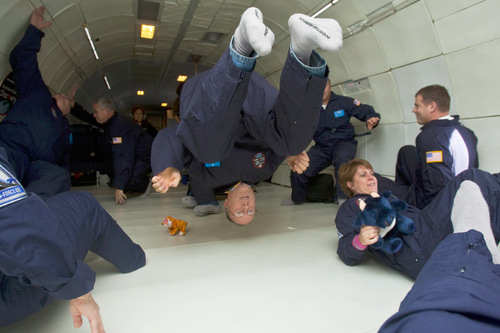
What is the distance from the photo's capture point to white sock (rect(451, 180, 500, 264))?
1.45m

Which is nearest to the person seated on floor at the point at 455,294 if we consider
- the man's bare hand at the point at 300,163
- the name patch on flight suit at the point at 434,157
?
the man's bare hand at the point at 300,163

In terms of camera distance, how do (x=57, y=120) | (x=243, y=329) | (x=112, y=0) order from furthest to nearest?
(x=112, y=0)
(x=57, y=120)
(x=243, y=329)

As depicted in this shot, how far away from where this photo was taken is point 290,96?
164 centimetres

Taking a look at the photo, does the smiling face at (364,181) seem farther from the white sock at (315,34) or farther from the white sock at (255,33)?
the white sock at (255,33)

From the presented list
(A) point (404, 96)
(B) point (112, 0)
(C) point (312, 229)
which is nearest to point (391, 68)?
(A) point (404, 96)

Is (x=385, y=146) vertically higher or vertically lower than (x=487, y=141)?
higher

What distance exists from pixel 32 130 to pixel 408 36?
163 inches

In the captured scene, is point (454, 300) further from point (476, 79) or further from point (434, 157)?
point (476, 79)

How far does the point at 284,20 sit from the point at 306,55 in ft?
11.1

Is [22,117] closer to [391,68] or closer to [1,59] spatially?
[1,59]

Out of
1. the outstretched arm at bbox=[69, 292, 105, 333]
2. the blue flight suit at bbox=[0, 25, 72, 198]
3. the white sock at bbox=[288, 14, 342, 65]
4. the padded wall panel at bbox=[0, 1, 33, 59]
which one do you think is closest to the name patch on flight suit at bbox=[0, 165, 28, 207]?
the outstretched arm at bbox=[69, 292, 105, 333]

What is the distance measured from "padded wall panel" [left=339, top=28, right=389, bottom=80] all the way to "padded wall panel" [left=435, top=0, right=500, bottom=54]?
2.53ft

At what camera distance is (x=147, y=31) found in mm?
→ 5500

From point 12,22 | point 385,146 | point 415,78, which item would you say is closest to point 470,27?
point 415,78
